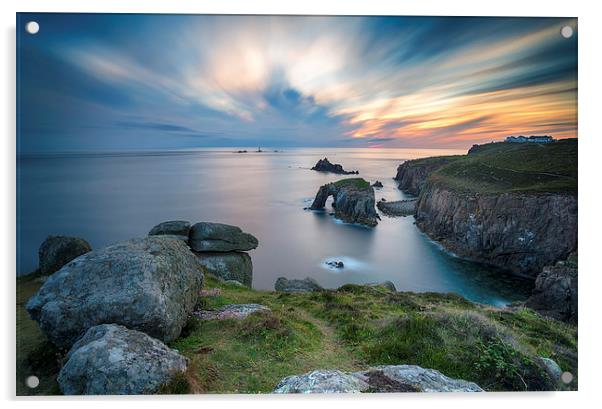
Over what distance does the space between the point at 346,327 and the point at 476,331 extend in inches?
115

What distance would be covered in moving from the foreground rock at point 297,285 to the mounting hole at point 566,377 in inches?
270

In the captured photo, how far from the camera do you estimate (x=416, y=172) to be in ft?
42.1

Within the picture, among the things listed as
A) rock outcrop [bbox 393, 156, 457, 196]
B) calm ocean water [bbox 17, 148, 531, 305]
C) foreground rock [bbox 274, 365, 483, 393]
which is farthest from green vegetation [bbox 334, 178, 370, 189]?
foreground rock [bbox 274, 365, 483, 393]

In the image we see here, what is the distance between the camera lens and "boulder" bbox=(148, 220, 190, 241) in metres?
12.5

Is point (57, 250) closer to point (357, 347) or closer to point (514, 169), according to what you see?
point (357, 347)

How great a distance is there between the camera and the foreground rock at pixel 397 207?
13.2 metres

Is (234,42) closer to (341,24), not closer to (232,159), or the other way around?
(341,24)

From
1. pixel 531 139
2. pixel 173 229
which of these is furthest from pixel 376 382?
pixel 173 229

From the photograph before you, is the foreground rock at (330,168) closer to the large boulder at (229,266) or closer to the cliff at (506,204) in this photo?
the cliff at (506,204)

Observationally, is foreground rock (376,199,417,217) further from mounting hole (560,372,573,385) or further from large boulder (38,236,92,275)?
large boulder (38,236,92,275)

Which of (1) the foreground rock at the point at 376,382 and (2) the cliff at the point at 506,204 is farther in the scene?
(2) the cliff at the point at 506,204

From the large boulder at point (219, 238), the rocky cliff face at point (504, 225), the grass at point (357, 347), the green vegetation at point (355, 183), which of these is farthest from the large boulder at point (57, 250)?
the rocky cliff face at point (504, 225)

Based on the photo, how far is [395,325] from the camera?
8031 millimetres

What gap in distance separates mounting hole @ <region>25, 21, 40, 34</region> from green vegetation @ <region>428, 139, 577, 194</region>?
12.4 m
